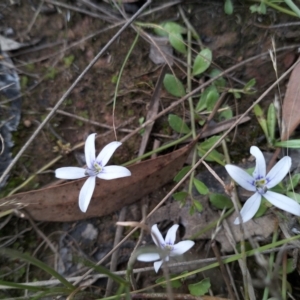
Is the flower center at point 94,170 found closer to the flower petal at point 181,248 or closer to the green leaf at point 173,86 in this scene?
the flower petal at point 181,248

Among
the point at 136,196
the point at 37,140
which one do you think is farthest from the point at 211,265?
the point at 37,140

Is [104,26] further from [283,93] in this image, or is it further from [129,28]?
[283,93]

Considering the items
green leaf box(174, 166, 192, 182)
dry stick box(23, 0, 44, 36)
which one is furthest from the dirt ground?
green leaf box(174, 166, 192, 182)

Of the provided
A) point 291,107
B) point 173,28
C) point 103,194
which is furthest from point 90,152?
point 291,107

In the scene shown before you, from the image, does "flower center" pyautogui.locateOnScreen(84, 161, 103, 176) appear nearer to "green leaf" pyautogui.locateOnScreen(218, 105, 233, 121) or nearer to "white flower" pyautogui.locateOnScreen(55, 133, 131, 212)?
"white flower" pyautogui.locateOnScreen(55, 133, 131, 212)

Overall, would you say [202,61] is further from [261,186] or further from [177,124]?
[261,186]
